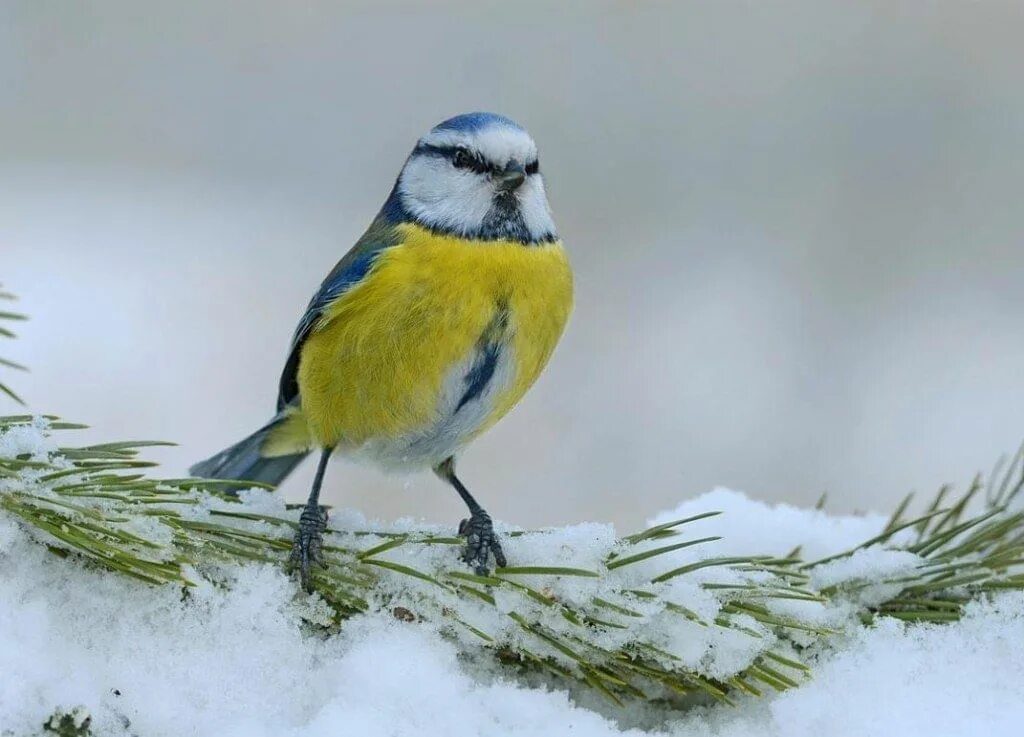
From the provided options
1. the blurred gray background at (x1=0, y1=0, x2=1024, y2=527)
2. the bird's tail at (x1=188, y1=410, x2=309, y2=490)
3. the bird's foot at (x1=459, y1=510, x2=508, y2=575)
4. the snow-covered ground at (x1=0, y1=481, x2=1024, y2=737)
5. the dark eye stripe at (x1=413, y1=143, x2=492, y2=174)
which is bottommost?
the snow-covered ground at (x1=0, y1=481, x2=1024, y2=737)

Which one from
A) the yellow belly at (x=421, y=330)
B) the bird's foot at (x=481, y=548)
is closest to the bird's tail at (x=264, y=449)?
the yellow belly at (x=421, y=330)

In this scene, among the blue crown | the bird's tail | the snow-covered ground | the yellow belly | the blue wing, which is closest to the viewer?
the snow-covered ground

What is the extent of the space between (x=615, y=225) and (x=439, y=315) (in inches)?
126

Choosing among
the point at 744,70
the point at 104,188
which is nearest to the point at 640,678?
the point at 104,188

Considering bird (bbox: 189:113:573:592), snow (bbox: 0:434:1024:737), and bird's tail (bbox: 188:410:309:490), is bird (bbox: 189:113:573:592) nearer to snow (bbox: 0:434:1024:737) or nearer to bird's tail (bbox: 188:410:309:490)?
bird's tail (bbox: 188:410:309:490)

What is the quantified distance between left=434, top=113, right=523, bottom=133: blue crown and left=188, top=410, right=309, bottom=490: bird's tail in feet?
2.12

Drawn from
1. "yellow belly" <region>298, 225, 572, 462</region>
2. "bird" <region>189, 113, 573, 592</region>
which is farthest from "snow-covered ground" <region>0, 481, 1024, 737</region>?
"yellow belly" <region>298, 225, 572, 462</region>

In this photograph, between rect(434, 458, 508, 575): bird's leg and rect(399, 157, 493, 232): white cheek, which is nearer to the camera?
rect(434, 458, 508, 575): bird's leg

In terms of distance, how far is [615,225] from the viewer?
194 inches

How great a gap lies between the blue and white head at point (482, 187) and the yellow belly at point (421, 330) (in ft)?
0.14

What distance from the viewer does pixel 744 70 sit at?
5.39 metres

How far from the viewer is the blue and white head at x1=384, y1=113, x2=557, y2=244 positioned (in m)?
2.03

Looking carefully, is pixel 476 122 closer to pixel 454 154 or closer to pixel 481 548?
pixel 454 154

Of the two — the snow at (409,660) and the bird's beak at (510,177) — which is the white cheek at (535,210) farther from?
the snow at (409,660)
